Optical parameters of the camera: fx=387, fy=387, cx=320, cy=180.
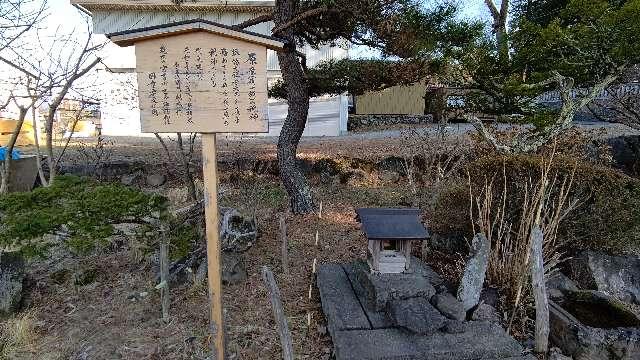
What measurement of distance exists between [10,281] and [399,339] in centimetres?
434

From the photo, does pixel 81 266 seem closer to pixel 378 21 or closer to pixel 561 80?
pixel 378 21

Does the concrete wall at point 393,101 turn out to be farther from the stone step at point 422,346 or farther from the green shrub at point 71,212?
the stone step at point 422,346

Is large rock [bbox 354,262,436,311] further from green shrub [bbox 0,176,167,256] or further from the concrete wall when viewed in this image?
the concrete wall

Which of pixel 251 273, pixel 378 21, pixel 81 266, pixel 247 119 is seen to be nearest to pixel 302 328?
pixel 251 273

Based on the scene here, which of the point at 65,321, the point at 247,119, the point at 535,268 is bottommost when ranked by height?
the point at 65,321

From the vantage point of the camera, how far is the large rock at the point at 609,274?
434cm

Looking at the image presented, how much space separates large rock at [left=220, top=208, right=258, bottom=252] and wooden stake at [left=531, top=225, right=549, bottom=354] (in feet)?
10.8

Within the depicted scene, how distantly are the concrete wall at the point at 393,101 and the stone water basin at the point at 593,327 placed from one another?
1468 centimetres

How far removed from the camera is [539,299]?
128 inches

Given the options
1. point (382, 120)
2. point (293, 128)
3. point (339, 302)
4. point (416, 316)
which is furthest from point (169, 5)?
point (416, 316)

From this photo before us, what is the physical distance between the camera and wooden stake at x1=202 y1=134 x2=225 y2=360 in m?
3.04

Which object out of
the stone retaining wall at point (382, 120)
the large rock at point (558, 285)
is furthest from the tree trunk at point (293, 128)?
the stone retaining wall at point (382, 120)

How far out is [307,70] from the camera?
22.7 ft

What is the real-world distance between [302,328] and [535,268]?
218 centimetres
